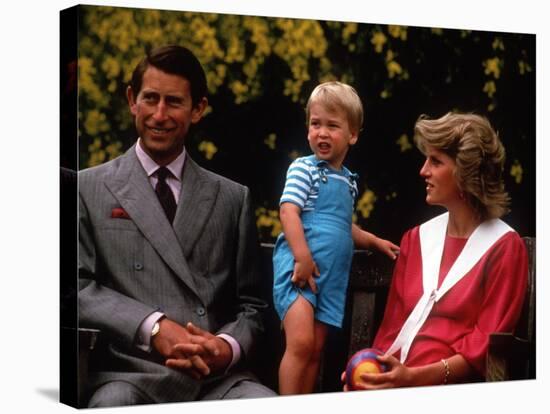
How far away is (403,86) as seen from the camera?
9.84m

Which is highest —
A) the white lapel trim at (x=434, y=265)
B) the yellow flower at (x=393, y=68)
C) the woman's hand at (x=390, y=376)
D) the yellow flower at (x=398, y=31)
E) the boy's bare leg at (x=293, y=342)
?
the yellow flower at (x=398, y=31)

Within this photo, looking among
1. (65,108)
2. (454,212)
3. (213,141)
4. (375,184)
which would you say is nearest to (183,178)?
(213,141)

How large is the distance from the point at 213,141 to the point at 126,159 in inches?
23.9

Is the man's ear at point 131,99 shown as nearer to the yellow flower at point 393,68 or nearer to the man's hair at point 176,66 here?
the man's hair at point 176,66

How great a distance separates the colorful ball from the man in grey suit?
85 centimetres

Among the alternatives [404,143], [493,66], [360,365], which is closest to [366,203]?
[404,143]

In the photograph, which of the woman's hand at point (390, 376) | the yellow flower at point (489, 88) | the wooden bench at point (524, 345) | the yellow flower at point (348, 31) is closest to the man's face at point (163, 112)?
the yellow flower at point (348, 31)

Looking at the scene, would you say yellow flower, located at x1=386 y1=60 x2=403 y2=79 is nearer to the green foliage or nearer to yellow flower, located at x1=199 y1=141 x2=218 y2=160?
the green foliage

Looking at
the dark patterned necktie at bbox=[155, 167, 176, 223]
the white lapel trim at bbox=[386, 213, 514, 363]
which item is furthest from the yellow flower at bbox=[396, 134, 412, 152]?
the dark patterned necktie at bbox=[155, 167, 176, 223]

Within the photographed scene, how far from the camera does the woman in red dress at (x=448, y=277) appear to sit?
9.80m

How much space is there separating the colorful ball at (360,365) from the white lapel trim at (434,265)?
19cm

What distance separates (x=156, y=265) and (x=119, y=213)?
1.32 feet

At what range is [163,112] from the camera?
8859 millimetres

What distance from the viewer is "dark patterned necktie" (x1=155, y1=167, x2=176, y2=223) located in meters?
8.89
